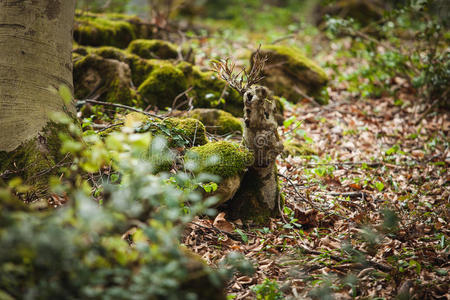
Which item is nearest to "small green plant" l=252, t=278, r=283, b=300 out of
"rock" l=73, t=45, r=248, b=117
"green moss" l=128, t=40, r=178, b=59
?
"rock" l=73, t=45, r=248, b=117

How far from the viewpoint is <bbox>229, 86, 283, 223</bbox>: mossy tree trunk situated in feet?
9.89

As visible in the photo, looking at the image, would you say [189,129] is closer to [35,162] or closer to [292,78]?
[35,162]

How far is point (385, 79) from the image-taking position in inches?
278

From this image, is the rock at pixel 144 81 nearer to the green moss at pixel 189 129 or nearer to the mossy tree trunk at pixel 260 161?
the green moss at pixel 189 129

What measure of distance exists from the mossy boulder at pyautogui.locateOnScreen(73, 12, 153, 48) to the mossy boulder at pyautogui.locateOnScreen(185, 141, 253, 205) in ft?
15.1

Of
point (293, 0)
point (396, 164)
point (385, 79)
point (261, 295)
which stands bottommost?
point (261, 295)

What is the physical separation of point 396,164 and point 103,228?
15.3ft

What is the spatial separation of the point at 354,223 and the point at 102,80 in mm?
4203

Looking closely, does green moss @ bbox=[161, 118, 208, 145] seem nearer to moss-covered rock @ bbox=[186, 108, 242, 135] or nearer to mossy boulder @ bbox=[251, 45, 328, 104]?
moss-covered rock @ bbox=[186, 108, 242, 135]

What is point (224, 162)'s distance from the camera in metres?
3.01

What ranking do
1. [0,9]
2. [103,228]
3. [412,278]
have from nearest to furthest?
1. [103,228]
2. [412,278]
3. [0,9]

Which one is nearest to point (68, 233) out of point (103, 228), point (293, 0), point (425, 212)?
point (103, 228)

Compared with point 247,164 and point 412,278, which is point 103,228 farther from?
point 412,278

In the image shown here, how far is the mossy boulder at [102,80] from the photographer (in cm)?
494
